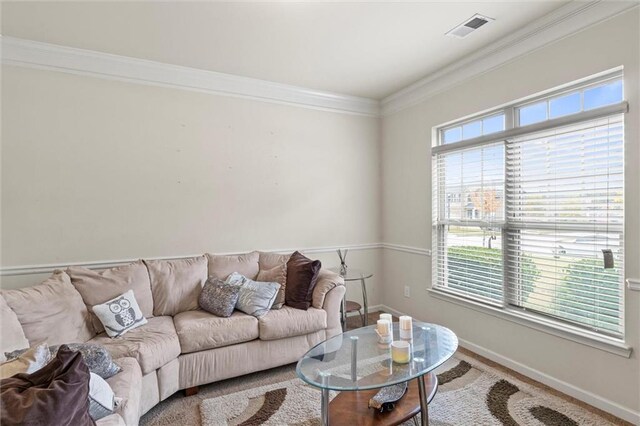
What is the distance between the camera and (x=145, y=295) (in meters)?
2.79

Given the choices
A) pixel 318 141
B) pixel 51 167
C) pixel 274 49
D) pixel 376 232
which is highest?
pixel 274 49

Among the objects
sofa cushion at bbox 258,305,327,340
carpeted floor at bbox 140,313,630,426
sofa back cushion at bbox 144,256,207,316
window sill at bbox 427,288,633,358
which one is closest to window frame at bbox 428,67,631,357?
window sill at bbox 427,288,633,358

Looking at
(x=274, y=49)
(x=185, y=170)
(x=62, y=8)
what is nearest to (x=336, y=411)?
(x=185, y=170)

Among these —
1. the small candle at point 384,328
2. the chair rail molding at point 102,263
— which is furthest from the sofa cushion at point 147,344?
the small candle at point 384,328

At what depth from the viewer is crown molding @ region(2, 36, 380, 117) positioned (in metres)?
2.78

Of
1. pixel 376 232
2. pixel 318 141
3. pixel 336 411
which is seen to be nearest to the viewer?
pixel 336 411

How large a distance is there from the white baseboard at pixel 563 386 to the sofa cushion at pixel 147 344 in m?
2.62

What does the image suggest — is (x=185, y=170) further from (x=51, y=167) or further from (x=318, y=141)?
(x=318, y=141)

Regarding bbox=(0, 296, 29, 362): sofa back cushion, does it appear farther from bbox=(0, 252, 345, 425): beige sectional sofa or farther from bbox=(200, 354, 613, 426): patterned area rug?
bbox=(200, 354, 613, 426): patterned area rug

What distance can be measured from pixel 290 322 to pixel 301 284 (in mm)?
370

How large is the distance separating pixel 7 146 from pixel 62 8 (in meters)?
1.25

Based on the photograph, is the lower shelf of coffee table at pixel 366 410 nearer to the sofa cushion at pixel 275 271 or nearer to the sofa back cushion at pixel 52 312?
the sofa cushion at pixel 275 271

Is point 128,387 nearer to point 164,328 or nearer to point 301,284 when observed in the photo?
point 164,328

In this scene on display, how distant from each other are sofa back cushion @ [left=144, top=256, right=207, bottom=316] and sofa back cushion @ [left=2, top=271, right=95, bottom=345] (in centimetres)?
53
